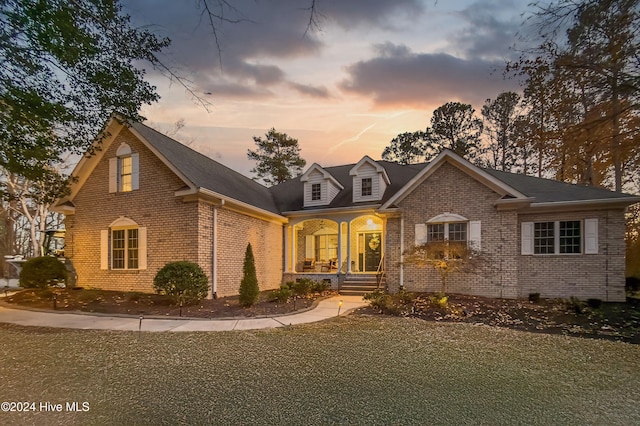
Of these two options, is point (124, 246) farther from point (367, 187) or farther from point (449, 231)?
point (449, 231)

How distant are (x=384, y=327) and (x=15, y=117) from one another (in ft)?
28.4

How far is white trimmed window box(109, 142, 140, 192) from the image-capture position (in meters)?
12.7

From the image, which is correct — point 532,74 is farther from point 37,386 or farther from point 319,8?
point 37,386

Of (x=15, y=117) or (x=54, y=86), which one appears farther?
(x=54, y=86)

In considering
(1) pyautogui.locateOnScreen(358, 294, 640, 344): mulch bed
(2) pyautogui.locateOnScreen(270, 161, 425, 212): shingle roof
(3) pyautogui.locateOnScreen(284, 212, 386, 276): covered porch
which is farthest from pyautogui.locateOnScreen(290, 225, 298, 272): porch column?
(1) pyautogui.locateOnScreen(358, 294, 640, 344): mulch bed

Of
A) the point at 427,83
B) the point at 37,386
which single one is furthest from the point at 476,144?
the point at 37,386

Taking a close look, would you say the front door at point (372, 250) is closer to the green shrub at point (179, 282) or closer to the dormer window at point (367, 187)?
the dormer window at point (367, 187)

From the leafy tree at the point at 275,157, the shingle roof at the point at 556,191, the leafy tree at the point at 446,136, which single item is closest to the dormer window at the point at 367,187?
the shingle roof at the point at 556,191

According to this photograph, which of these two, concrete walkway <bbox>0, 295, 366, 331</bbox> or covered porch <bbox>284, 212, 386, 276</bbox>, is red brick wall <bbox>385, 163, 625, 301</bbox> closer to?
covered porch <bbox>284, 212, 386, 276</bbox>

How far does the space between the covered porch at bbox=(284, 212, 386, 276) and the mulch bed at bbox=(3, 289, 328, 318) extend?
4.80 m

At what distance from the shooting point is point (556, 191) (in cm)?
1269

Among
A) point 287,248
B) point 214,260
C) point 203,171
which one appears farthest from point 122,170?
point 287,248

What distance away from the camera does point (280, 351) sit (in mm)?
5570

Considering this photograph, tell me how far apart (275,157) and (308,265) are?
16.9 m
